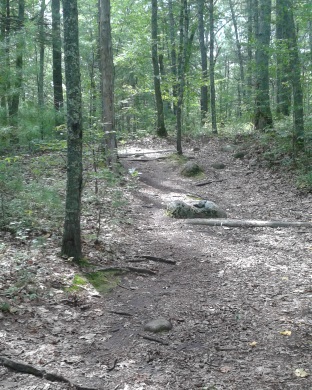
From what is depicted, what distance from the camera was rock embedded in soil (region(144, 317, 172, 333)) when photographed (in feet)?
14.8

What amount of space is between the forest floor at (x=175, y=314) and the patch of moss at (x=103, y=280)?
103 mm

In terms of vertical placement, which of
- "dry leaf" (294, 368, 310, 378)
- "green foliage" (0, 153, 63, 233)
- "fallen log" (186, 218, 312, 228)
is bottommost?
"dry leaf" (294, 368, 310, 378)

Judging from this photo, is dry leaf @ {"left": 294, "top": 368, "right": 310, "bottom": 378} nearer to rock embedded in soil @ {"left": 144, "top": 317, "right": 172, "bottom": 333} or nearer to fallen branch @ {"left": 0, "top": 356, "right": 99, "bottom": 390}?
rock embedded in soil @ {"left": 144, "top": 317, "right": 172, "bottom": 333}

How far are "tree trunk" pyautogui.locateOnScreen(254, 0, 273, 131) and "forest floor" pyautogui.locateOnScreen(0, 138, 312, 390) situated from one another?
8116 mm

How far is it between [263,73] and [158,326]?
13.7 metres

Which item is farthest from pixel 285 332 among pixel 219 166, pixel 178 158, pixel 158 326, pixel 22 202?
pixel 178 158

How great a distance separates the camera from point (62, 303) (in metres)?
4.94

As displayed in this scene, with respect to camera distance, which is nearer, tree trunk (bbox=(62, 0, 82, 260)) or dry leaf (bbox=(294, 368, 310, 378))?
dry leaf (bbox=(294, 368, 310, 378))

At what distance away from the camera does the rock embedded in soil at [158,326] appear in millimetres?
4508

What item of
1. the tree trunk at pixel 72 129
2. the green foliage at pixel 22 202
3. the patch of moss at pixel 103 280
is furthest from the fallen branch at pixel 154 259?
the green foliage at pixel 22 202

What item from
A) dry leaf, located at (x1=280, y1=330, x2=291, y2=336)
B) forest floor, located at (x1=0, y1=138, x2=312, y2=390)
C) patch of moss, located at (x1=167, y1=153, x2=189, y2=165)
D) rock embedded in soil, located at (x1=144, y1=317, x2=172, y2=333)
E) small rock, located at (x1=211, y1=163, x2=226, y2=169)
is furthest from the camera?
patch of moss, located at (x1=167, y1=153, x2=189, y2=165)

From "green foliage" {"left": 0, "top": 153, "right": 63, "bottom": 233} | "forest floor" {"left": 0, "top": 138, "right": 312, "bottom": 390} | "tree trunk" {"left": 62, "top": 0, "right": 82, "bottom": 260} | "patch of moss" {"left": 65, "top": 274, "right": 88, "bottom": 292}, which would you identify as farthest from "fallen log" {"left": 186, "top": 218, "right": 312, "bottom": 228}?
"patch of moss" {"left": 65, "top": 274, "right": 88, "bottom": 292}

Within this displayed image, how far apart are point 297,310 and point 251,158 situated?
11.0m

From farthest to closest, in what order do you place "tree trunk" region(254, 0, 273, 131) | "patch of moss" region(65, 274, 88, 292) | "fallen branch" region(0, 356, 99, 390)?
"tree trunk" region(254, 0, 273, 131), "patch of moss" region(65, 274, 88, 292), "fallen branch" region(0, 356, 99, 390)
